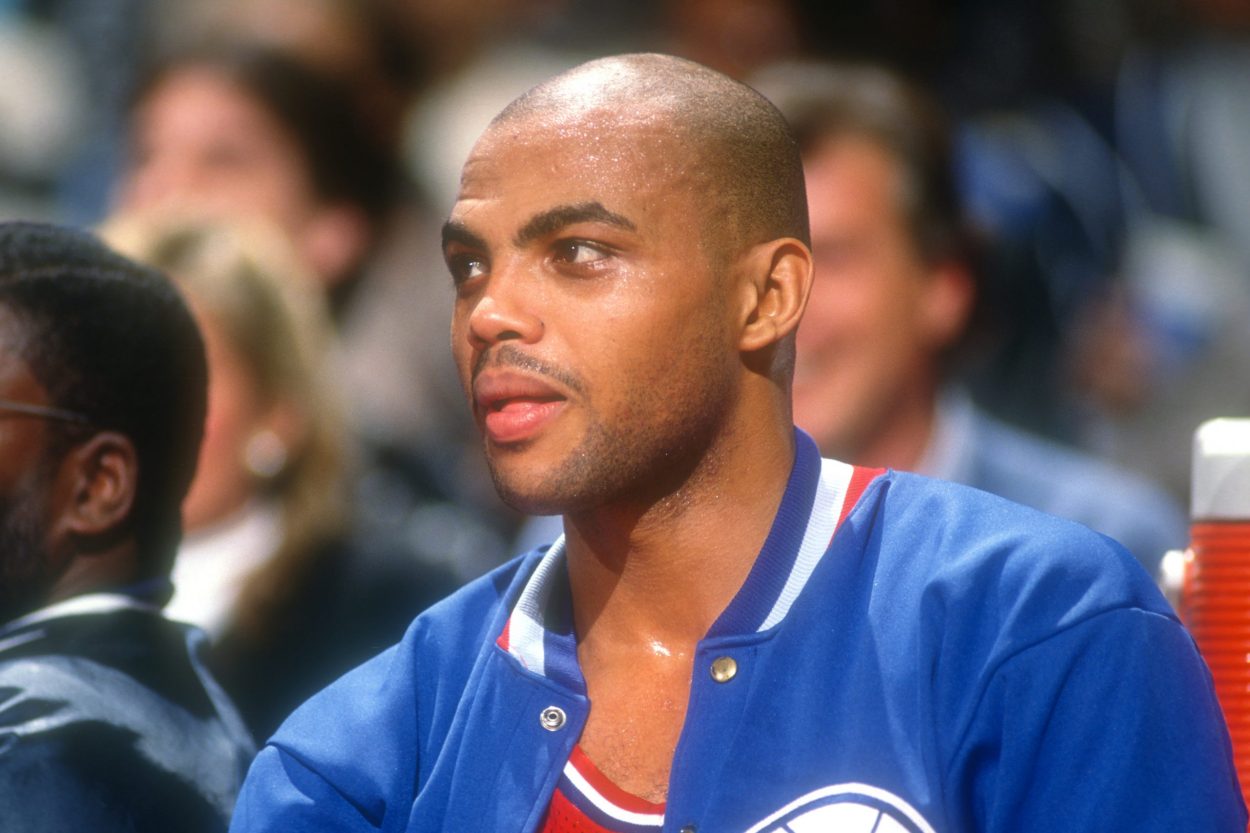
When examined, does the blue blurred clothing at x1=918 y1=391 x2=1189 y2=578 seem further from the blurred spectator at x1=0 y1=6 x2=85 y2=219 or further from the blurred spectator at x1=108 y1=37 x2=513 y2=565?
the blurred spectator at x1=0 y1=6 x2=85 y2=219

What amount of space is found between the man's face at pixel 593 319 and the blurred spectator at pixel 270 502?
246 cm

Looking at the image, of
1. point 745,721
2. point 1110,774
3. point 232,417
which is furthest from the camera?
point 232,417

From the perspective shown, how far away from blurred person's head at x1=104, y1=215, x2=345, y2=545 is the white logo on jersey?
285 cm

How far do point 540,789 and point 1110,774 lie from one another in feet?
2.40

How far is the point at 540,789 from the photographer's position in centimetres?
255

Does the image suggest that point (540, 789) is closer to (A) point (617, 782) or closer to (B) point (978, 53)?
(A) point (617, 782)

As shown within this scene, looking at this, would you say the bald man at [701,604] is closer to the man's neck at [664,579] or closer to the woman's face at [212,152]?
the man's neck at [664,579]

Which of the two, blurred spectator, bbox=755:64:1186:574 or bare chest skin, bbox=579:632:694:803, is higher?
blurred spectator, bbox=755:64:1186:574

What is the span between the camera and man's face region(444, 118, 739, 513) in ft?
8.46

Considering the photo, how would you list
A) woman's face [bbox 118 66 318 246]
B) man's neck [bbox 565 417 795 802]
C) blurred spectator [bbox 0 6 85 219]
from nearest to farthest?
man's neck [bbox 565 417 795 802]
woman's face [bbox 118 66 318 246]
blurred spectator [bbox 0 6 85 219]

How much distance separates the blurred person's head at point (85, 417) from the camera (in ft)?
9.86

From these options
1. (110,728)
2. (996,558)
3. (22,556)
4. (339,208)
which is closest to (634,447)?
(996,558)

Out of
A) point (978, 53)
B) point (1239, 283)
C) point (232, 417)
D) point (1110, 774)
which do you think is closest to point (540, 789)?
point (1110, 774)

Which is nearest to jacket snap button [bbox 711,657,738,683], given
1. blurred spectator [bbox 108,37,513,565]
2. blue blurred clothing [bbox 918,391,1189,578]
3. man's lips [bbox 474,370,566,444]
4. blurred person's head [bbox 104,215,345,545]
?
man's lips [bbox 474,370,566,444]
